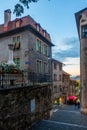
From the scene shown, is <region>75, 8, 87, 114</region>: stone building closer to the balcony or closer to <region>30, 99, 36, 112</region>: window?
the balcony

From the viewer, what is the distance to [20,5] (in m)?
5.15

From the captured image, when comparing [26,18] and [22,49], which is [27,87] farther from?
[26,18]

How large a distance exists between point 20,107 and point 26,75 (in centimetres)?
699


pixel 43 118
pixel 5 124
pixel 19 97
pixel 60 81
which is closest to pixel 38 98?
pixel 43 118

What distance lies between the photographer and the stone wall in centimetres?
982

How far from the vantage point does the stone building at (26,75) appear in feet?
34.5

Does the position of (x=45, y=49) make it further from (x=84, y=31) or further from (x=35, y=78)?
(x=35, y=78)

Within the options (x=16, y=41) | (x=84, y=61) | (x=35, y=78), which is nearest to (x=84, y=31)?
(x=84, y=61)

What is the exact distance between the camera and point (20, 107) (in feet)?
38.1

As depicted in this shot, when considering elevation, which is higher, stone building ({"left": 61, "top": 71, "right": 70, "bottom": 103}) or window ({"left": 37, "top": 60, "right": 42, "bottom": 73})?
window ({"left": 37, "top": 60, "right": 42, "bottom": 73})

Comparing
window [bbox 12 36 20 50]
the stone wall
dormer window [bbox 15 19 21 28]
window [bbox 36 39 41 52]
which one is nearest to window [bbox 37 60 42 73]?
window [bbox 36 39 41 52]

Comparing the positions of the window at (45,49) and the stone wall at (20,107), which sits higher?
the window at (45,49)

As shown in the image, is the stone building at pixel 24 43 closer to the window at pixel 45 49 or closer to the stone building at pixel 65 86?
the window at pixel 45 49

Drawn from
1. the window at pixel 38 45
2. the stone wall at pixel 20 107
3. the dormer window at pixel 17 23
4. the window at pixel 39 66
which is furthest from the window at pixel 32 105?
the dormer window at pixel 17 23
